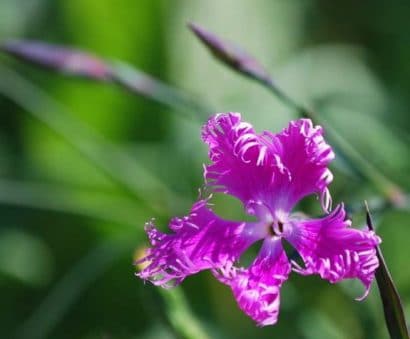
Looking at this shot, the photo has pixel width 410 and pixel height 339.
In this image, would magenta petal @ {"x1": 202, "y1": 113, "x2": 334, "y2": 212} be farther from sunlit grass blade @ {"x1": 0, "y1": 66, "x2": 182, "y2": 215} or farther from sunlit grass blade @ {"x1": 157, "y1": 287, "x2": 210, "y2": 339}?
sunlit grass blade @ {"x1": 0, "y1": 66, "x2": 182, "y2": 215}

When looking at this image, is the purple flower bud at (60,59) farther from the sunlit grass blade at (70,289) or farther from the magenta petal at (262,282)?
the magenta petal at (262,282)

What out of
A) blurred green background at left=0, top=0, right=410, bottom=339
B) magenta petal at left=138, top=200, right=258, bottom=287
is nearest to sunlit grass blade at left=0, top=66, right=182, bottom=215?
blurred green background at left=0, top=0, right=410, bottom=339

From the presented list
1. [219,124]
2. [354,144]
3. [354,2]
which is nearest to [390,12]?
[354,2]

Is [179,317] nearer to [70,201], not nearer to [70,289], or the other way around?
[70,289]

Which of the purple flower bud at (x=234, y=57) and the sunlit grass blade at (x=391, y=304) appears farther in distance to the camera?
the purple flower bud at (x=234, y=57)

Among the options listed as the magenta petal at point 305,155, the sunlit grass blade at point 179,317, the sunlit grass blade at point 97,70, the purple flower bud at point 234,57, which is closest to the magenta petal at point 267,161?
the magenta petal at point 305,155

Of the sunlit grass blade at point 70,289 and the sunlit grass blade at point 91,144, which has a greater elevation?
the sunlit grass blade at point 91,144
